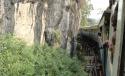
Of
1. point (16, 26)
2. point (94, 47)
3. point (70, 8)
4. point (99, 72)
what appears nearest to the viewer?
point (16, 26)

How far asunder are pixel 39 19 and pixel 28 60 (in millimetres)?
2803

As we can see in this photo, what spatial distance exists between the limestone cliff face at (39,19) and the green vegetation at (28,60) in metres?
0.45

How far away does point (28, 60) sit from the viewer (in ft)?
25.8

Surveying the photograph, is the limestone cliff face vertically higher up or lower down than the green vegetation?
higher up

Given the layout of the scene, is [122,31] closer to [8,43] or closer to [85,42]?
[8,43]

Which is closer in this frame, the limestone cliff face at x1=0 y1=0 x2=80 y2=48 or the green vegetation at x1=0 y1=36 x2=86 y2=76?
the green vegetation at x1=0 y1=36 x2=86 y2=76

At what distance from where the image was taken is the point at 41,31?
10.7 metres

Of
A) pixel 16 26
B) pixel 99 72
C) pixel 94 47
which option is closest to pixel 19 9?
pixel 16 26

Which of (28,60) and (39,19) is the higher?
(39,19)

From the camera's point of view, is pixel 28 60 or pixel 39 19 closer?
pixel 28 60

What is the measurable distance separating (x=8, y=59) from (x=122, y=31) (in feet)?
13.1

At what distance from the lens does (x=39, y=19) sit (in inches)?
411

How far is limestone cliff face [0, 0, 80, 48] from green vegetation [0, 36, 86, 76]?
453mm

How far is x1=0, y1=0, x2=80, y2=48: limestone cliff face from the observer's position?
8.30 meters
